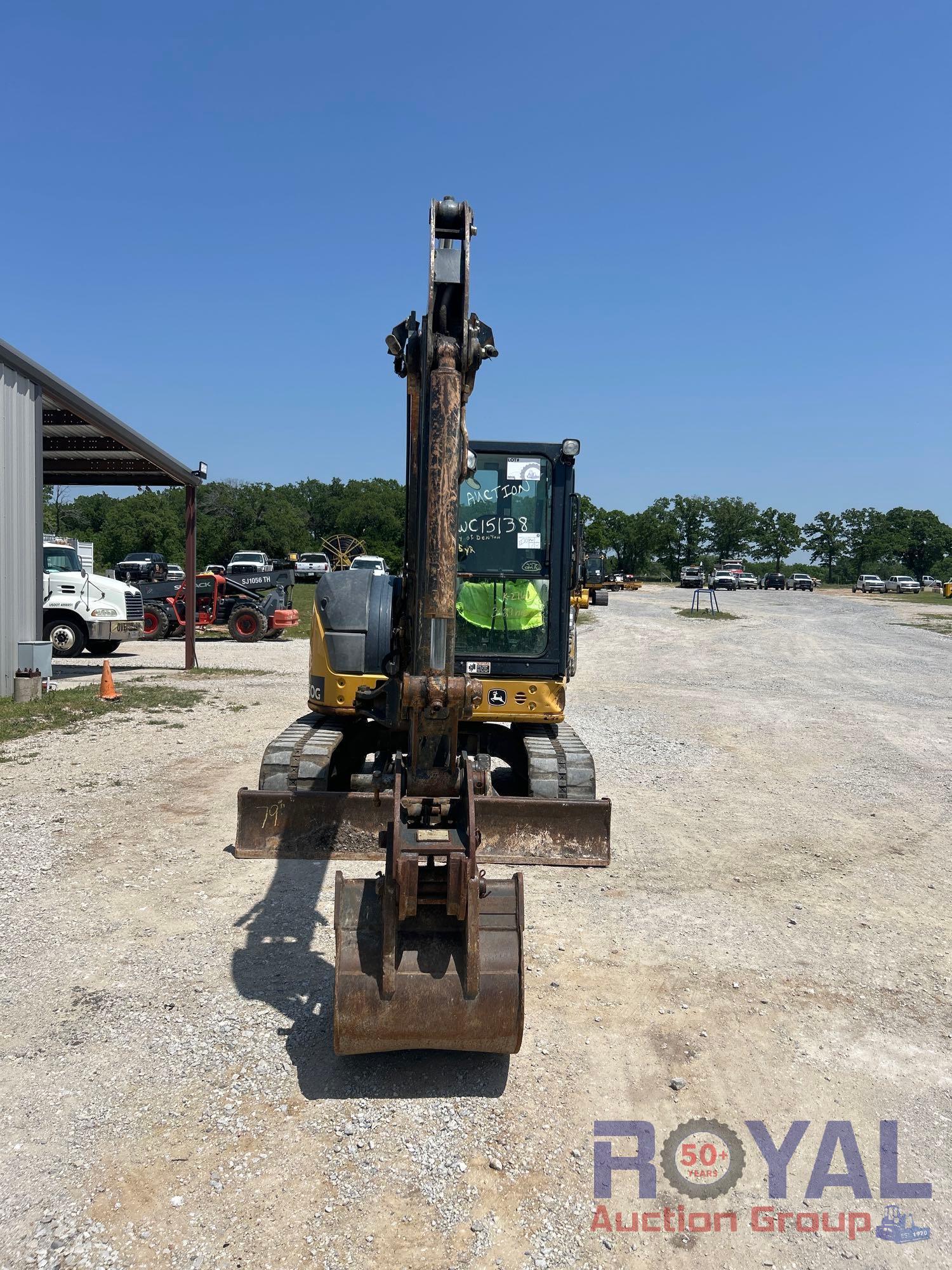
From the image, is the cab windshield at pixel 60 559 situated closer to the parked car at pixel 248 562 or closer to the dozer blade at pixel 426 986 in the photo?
the dozer blade at pixel 426 986

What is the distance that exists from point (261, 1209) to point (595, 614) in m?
36.2

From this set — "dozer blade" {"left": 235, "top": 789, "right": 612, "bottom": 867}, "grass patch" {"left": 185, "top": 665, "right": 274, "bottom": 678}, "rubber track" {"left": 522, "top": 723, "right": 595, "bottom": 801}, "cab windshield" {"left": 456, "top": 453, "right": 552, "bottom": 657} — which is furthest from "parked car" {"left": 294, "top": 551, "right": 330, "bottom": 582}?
"dozer blade" {"left": 235, "top": 789, "right": 612, "bottom": 867}

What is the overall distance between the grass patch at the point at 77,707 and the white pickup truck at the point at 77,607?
400 centimetres

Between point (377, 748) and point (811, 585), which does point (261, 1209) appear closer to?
point (377, 748)

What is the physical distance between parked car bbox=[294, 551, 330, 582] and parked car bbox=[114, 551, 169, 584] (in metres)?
9.28

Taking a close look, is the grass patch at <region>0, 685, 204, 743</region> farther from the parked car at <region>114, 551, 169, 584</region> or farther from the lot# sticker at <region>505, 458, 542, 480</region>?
the parked car at <region>114, 551, 169, 584</region>

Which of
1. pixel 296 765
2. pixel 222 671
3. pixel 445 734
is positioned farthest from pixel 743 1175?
pixel 222 671

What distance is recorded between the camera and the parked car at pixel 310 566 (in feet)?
186

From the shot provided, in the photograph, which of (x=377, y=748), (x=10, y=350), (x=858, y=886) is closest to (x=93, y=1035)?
(x=377, y=748)

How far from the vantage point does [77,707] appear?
42.0ft

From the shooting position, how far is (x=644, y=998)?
15.3 feet

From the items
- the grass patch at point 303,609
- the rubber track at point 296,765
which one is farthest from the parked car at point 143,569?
the rubber track at point 296,765

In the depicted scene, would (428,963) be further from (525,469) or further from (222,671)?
(222,671)

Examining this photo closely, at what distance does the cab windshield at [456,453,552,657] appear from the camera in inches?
291
